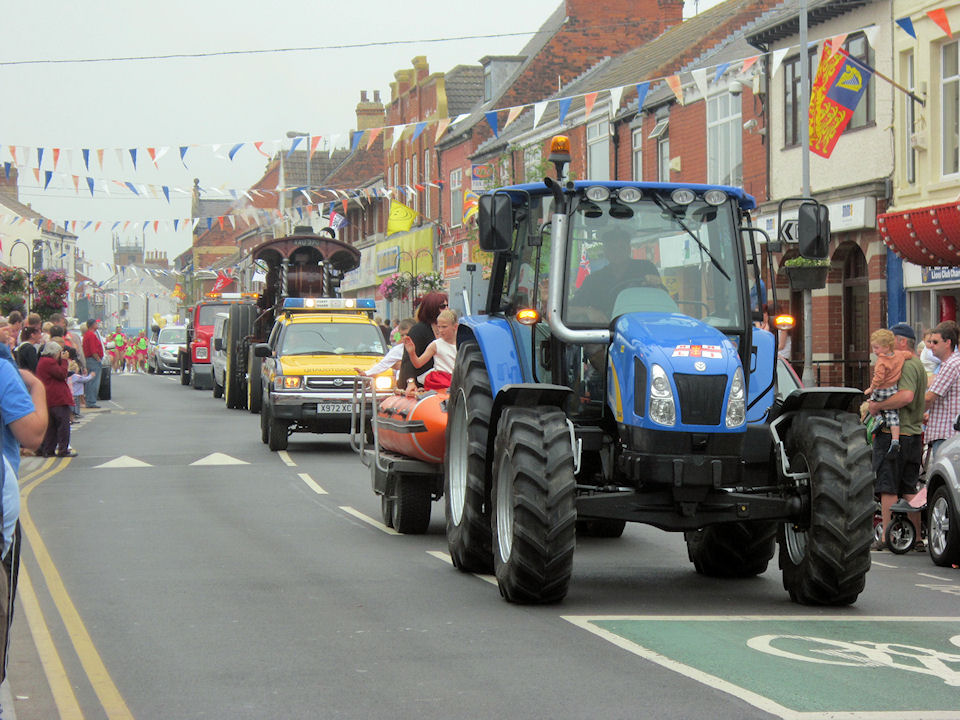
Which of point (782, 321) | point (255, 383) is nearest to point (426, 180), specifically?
point (255, 383)

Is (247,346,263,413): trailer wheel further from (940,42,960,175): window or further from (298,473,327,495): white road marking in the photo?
(940,42,960,175): window

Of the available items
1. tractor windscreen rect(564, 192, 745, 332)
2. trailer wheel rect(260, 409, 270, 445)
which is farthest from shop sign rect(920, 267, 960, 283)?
tractor windscreen rect(564, 192, 745, 332)

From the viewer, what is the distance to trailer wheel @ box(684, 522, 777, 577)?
10.5 m

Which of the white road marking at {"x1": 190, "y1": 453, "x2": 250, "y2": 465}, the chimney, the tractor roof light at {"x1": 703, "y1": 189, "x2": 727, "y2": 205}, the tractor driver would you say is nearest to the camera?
the tractor driver

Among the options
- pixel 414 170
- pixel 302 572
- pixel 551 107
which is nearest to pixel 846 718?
pixel 302 572

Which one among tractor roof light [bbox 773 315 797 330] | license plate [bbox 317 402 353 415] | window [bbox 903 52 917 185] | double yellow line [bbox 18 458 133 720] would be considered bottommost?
double yellow line [bbox 18 458 133 720]

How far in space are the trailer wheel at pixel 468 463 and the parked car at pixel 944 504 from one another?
3.54 m

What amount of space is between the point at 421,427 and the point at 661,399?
11.7ft

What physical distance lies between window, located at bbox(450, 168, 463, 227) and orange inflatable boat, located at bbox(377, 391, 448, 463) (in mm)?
41041

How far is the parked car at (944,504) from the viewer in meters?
11.5

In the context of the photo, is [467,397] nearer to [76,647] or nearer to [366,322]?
[76,647]

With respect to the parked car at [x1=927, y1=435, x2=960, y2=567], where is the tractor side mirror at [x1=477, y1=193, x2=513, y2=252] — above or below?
above

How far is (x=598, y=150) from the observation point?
128 feet

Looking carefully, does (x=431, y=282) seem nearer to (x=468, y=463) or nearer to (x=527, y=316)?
(x=468, y=463)
